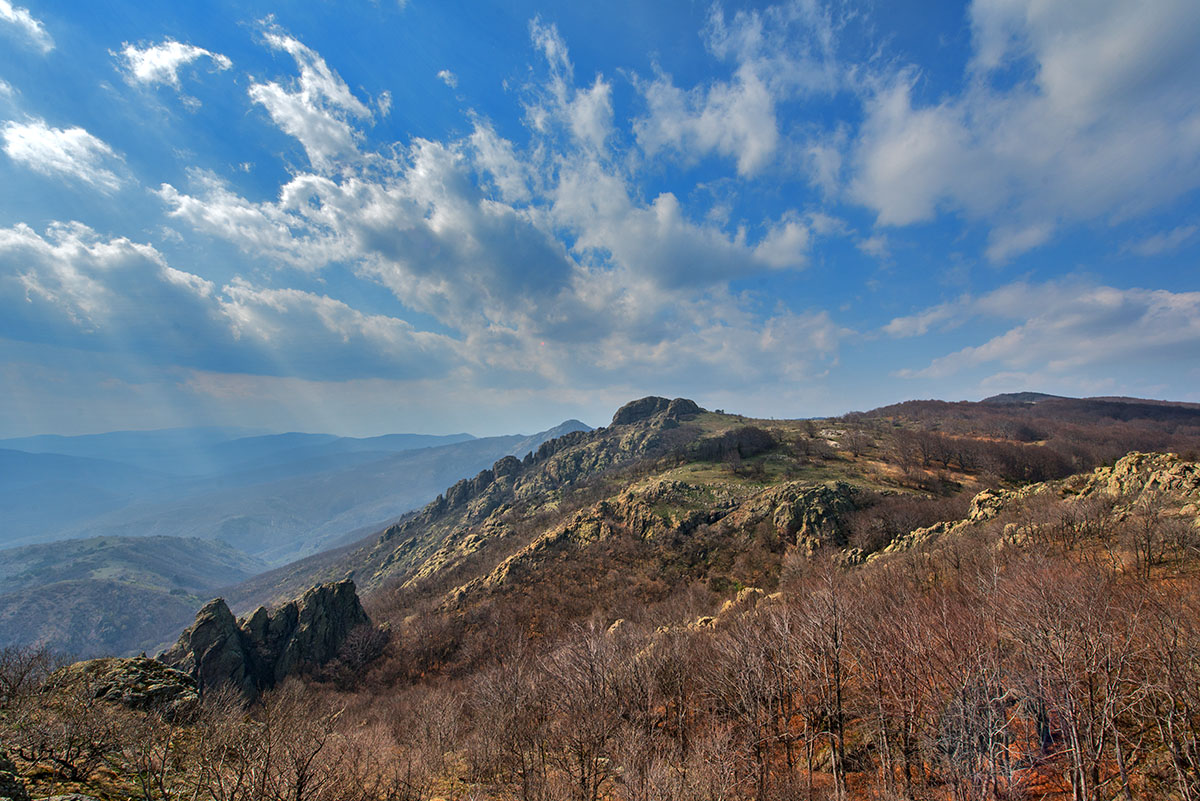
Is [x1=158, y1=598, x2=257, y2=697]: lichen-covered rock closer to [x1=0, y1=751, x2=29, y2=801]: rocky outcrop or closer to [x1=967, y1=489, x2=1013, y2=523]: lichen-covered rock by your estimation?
[x1=0, y1=751, x2=29, y2=801]: rocky outcrop

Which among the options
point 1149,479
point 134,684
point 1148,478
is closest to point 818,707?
point 1149,479

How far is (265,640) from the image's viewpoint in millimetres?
79750

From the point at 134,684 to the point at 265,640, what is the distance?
6578cm

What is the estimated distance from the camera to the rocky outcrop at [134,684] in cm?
2700

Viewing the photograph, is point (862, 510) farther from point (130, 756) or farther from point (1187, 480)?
point (130, 756)

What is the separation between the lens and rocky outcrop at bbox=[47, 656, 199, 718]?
Answer: 27.0 meters

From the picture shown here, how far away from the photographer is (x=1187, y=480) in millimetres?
37594

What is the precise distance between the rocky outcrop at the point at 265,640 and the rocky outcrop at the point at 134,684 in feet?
142

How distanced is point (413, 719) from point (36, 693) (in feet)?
102

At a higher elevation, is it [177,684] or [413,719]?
[177,684]

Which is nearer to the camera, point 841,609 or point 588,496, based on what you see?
point 841,609

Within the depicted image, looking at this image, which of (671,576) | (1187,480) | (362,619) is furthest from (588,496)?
(1187,480)

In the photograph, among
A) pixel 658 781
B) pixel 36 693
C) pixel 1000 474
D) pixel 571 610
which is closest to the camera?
pixel 658 781

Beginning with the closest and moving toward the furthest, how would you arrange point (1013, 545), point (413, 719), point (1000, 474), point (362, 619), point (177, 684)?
point (177, 684) → point (1013, 545) → point (413, 719) → point (362, 619) → point (1000, 474)
